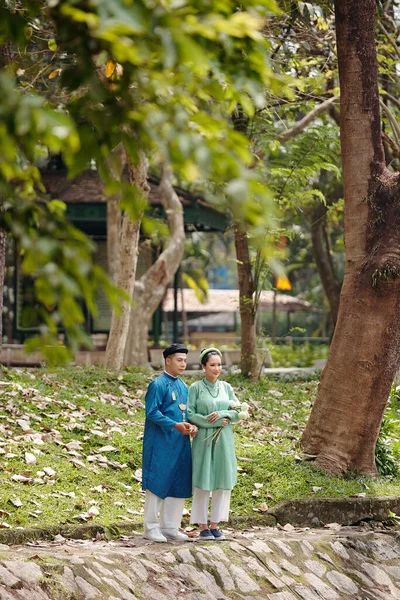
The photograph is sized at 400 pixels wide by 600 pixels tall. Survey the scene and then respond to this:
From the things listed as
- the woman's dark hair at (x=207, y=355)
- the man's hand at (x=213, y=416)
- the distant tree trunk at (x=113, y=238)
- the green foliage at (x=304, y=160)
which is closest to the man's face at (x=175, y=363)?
the woman's dark hair at (x=207, y=355)

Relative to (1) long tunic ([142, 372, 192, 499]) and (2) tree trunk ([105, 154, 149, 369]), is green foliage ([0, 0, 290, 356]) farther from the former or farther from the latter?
(2) tree trunk ([105, 154, 149, 369])

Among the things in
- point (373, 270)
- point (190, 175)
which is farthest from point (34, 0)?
point (373, 270)

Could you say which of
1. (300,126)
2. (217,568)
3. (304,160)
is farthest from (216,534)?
(300,126)

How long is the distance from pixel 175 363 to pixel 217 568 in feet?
5.87

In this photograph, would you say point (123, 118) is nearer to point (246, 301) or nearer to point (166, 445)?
point (166, 445)

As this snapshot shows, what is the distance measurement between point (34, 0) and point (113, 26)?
171 cm

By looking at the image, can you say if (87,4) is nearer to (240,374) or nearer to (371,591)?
(371,591)

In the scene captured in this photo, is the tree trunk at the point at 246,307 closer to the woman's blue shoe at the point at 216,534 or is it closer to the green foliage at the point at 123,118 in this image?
the woman's blue shoe at the point at 216,534

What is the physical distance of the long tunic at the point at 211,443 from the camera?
30.1ft

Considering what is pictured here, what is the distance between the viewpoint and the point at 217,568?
8688 mm

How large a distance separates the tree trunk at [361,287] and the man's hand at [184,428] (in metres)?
3.41

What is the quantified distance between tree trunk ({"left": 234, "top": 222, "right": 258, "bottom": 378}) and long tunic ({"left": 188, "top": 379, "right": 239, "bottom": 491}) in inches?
322

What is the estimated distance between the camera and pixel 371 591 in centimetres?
955

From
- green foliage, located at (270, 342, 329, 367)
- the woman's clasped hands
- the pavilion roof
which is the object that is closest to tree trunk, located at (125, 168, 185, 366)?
green foliage, located at (270, 342, 329, 367)
